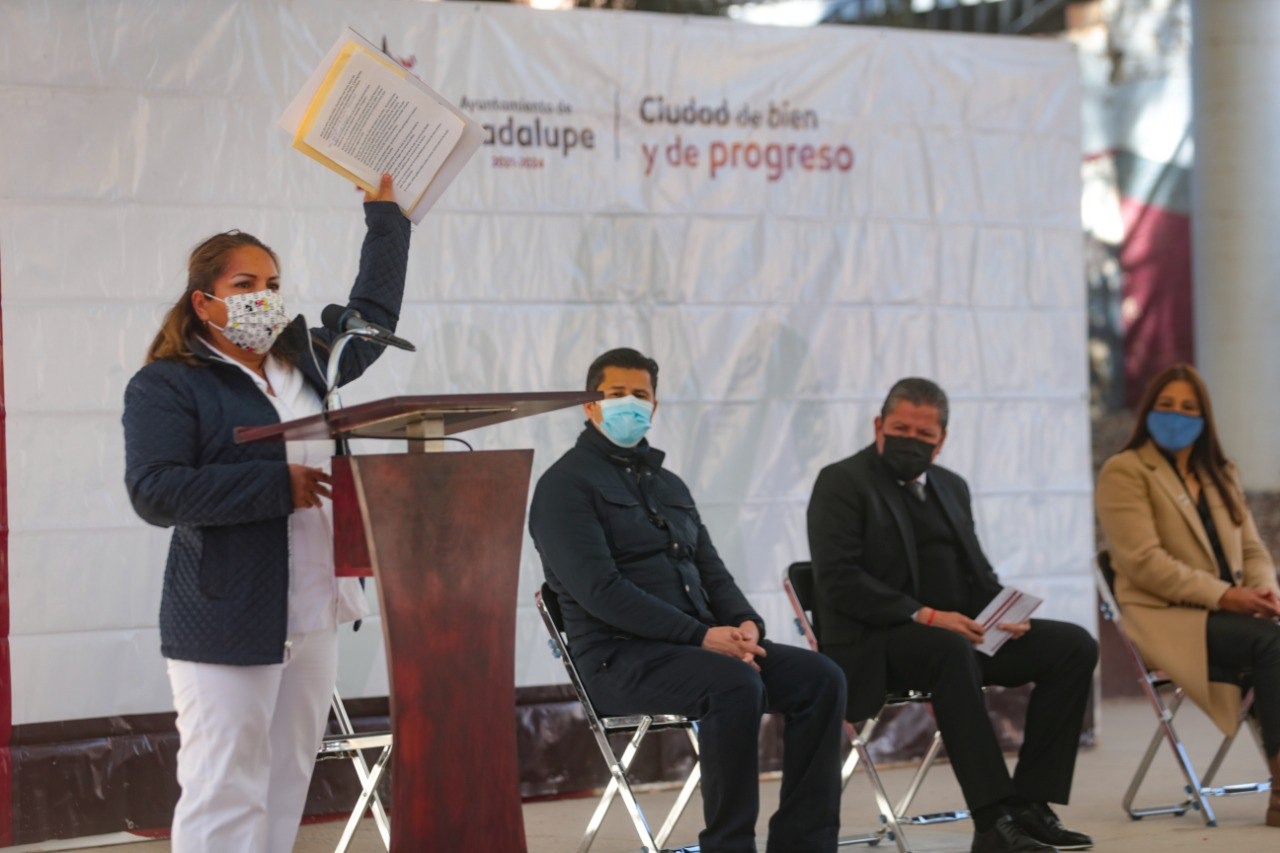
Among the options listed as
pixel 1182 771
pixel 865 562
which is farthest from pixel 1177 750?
pixel 865 562

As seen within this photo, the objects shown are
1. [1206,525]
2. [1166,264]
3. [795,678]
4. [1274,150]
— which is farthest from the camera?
[1166,264]

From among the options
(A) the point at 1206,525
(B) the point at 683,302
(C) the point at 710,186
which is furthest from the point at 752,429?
(A) the point at 1206,525

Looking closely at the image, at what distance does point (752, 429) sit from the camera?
584cm

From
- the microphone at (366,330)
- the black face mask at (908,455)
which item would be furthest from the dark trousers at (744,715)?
the microphone at (366,330)

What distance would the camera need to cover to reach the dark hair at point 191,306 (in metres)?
3.23

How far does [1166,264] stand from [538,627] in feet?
20.3

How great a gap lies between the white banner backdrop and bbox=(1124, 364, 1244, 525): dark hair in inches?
32.7

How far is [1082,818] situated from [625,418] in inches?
81.9

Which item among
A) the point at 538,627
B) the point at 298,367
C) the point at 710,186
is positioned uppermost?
the point at 710,186

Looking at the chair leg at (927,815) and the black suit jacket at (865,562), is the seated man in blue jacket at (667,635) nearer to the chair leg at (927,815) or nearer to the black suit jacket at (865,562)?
the black suit jacket at (865,562)

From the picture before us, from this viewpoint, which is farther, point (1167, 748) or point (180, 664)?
point (1167, 748)

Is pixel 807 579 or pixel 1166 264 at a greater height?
pixel 1166 264

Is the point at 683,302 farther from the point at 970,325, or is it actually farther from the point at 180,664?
the point at 180,664

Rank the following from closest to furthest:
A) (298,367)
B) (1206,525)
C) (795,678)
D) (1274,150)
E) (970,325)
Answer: (298,367) → (795,678) → (1206,525) → (970,325) → (1274,150)
